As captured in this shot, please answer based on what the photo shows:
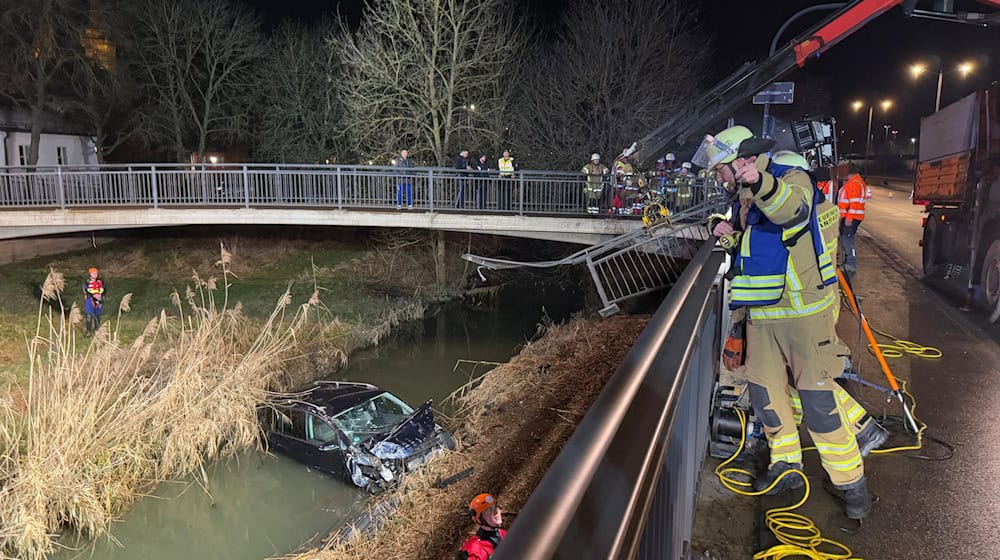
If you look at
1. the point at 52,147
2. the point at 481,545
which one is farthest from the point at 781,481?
the point at 52,147

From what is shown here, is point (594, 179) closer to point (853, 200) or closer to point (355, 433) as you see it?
point (853, 200)

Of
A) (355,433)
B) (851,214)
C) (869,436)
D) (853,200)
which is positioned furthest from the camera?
(853,200)

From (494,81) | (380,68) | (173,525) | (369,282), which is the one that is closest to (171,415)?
(173,525)

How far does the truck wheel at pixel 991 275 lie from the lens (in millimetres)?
9062

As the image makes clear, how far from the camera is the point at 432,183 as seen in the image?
1648 centimetres

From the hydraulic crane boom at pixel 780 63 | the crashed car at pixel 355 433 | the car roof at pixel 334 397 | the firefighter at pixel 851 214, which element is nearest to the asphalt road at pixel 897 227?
the firefighter at pixel 851 214

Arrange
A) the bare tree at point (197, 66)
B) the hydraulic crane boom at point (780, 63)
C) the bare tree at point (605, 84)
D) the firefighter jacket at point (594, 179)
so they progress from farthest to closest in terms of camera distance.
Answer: the bare tree at point (197, 66) → the bare tree at point (605, 84) → the firefighter jacket at point (594, 179) → the hydraulic crane boom at point (780, 63)

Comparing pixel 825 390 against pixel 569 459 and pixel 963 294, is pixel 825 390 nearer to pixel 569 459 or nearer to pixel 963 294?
pixel 569 459

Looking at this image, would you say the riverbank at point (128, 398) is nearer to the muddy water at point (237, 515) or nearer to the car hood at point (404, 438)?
the muddy water at point (237, 515)

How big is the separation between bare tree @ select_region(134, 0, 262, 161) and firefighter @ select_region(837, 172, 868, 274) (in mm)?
26531

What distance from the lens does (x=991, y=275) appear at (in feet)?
30.8

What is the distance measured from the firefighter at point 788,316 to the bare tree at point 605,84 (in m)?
19.0

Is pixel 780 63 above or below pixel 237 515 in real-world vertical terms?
above

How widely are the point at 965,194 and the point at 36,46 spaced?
96.5ft
